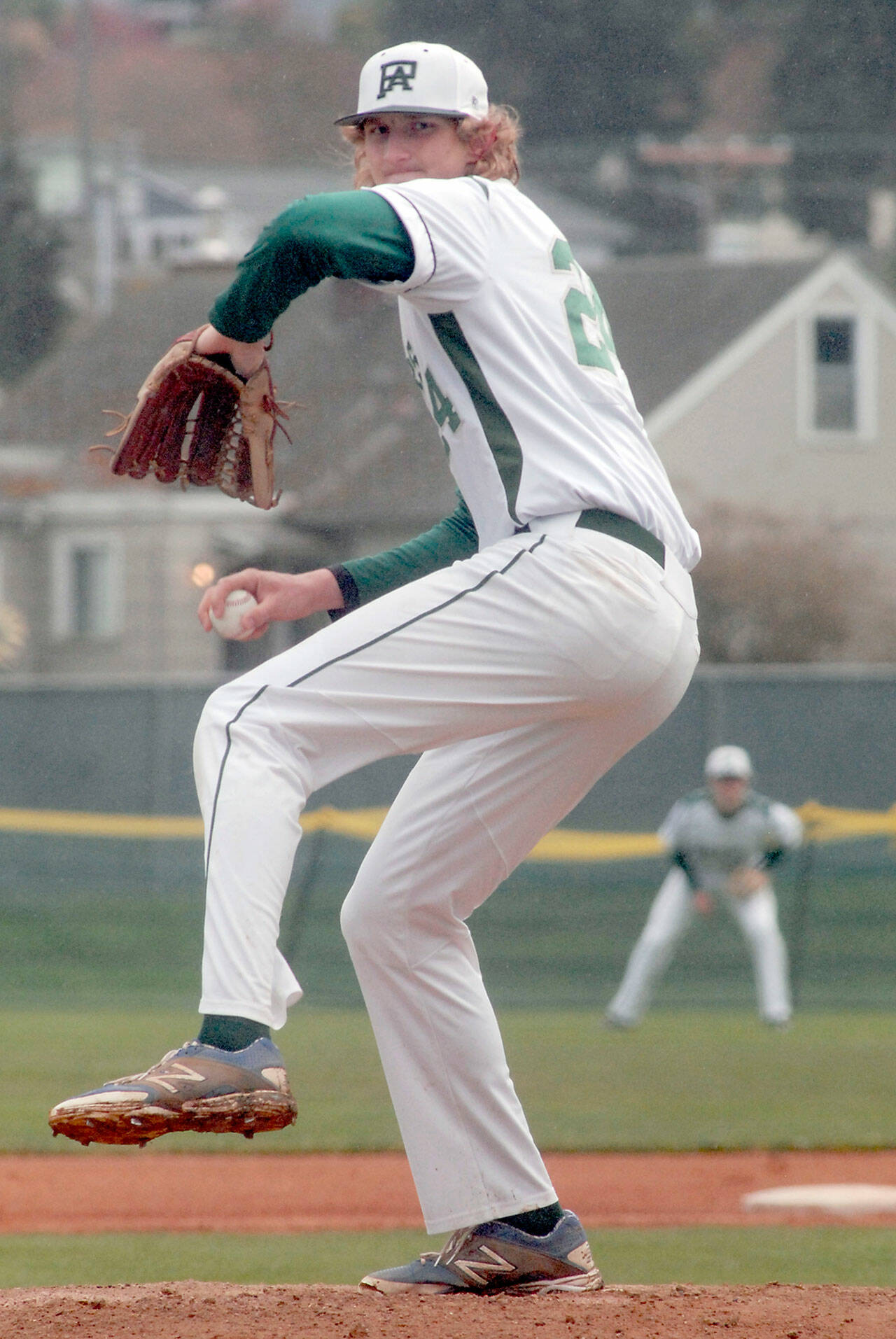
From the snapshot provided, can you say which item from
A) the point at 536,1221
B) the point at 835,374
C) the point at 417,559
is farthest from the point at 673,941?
the point at 835,374

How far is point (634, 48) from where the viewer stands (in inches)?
1247

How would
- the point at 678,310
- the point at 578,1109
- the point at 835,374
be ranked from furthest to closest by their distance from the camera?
the point at 678,310, the point at 835,374, the point at 578,1109

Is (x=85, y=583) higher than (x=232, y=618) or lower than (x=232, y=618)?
lower

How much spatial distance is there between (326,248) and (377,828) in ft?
25.6

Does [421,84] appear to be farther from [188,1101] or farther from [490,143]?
[188,1101]

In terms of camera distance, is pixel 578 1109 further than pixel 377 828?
No

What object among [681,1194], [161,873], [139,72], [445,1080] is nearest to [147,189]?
[139,72]

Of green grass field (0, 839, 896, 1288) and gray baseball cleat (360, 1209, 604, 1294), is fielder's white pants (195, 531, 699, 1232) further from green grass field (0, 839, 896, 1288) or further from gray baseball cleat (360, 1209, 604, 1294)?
green grass field (0, 839, 896, 1288)

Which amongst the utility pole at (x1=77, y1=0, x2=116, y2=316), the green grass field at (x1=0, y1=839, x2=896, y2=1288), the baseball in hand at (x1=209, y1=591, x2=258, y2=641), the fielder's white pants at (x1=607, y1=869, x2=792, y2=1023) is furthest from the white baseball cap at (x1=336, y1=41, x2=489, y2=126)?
the utility pole at (x1=77, y1=0, x2=116, y2=316)

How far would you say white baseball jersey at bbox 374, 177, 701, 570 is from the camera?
232 centimetres

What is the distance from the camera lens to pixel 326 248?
213 cm

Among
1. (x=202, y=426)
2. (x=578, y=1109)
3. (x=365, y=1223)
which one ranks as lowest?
(x=578, y=1109)

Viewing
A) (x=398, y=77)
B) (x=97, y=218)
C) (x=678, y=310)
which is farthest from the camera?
(x=97, y=218)

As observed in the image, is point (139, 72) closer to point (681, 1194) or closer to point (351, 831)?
point (351, 831)
